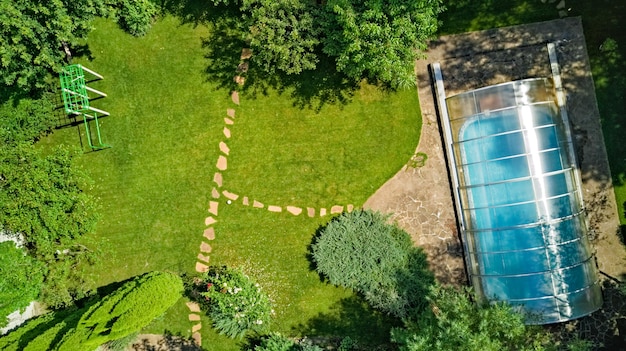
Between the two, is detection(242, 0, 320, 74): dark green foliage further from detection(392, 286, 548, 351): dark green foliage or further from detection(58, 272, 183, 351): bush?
detection(392, 286, 548, 351): dark green foliage

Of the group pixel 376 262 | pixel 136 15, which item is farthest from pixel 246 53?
pixel 376 262

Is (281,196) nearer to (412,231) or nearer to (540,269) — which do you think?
(412,231)

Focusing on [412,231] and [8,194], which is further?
[412,231]

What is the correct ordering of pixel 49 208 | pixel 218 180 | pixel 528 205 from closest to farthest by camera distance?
pixel 49 208 → pixel 528 205 → pixel 218 180

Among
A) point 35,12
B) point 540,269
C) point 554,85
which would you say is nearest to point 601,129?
point 554,85

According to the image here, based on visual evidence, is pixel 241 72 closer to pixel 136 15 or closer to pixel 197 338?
pixel 136 15

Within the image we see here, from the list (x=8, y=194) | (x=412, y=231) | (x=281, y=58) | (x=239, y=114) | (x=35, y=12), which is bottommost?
(x=412, y=231)

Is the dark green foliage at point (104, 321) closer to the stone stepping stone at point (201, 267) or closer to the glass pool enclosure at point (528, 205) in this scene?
the stone stepping stone at point (201, 267)
